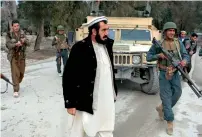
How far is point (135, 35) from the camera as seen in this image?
29.8 ft

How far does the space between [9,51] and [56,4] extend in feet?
41.6

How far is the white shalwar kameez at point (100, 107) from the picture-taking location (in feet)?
12.3

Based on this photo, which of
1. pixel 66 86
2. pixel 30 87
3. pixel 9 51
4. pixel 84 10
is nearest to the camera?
pixel 66 86

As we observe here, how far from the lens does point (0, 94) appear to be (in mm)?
7828

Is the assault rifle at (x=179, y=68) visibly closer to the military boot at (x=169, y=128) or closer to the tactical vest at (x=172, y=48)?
the tactical vest at (x=172, y=48)

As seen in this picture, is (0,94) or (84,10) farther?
(84,10)

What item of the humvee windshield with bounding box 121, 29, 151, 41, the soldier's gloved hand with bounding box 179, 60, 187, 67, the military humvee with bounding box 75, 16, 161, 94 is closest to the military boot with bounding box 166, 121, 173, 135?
the soldier's gloved hand with bounding box 179, 60, 187, 67

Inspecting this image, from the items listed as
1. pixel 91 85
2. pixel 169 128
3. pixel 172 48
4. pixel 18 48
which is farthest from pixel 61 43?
pixel 91 85

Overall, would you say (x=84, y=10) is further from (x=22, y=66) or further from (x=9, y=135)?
(x=9, y=135)

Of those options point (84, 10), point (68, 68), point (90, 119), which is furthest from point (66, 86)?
point (84, 10)

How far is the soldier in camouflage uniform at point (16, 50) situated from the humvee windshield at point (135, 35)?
8.71 feet

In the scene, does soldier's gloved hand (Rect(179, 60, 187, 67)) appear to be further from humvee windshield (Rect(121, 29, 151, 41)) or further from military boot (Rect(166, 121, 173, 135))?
humvee windshield (Rect(121, 29, 151, 41))

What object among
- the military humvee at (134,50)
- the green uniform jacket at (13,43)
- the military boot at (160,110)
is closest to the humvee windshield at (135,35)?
the military humvee at (134,50)

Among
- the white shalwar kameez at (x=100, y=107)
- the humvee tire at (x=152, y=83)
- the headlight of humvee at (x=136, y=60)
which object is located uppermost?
the white shalwar kameez at (x=100, y=107)
